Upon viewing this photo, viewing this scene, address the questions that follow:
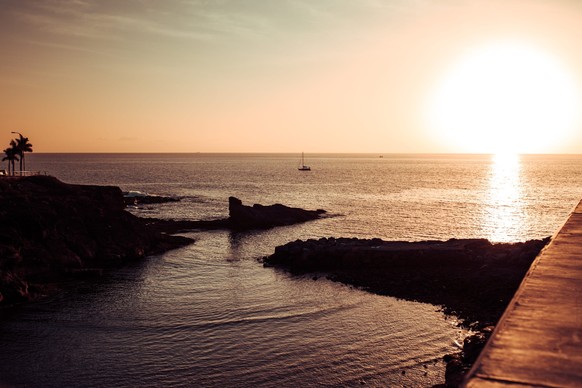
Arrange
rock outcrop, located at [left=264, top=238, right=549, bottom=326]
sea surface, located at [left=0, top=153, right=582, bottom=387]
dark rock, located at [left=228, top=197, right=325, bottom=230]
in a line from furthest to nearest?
dark rock, located at [left=228, top=197, right=325, bottom=230]
rock outcrop, located at [left=264, top=238, right=549, bottom=326]
sea surface, located at [left=0, top=153, right=582, bottom=387]

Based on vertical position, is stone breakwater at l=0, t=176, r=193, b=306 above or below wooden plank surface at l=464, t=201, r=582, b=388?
below

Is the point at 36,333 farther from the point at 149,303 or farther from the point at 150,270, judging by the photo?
the point at 150,270

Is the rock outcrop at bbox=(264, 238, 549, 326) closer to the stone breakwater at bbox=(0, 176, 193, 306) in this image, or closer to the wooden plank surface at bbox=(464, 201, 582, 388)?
the stone breakwater at bbox=(0, 176, 193, 306)

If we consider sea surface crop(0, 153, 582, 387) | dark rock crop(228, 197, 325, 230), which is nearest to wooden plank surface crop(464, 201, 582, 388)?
sea surface crop(0, 153, 582, 387)

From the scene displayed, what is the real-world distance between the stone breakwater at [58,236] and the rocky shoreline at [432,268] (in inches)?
525

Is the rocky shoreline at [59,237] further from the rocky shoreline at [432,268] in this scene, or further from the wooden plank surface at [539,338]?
the wooden plank surface at [539,338]

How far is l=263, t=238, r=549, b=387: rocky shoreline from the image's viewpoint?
29203mm

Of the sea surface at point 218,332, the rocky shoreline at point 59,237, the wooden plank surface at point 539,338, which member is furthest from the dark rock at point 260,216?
the wooden plank surface at point 539,338

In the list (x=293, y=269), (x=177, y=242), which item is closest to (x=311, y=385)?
(x=293, y=269)

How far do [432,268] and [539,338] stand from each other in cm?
3271

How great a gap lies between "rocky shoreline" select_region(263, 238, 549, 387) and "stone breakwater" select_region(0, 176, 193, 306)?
13.3 metres

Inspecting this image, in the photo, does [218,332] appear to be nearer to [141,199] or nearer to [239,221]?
[239,221]

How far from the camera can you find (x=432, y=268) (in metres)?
37.2

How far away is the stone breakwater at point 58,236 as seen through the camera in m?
33.2
